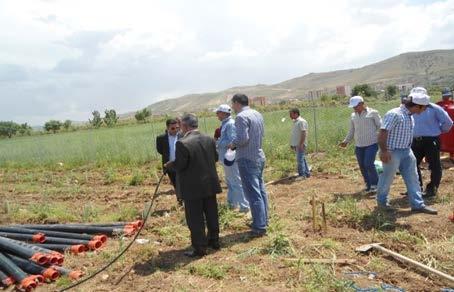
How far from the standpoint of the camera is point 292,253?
Answer: 213 inches

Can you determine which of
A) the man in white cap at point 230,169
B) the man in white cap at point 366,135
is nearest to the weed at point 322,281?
the man in white cap at point 230,169

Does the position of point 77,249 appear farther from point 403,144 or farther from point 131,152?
point 131,152

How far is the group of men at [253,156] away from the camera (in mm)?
5586

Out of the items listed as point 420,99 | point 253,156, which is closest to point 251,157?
point 253,156

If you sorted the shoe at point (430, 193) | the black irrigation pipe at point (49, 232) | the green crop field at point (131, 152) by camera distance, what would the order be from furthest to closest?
the green crop field at point (131, 152) < the shoe at point (430, 193) < the black irrigation pipe at point (49, 232)

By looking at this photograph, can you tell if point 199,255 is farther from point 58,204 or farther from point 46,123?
point 46,123

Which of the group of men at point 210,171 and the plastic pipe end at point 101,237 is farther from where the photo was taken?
the plastic pipe end at point 101,237

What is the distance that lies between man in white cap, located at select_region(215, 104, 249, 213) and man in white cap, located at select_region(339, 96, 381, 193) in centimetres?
215

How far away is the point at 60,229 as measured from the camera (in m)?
6.95

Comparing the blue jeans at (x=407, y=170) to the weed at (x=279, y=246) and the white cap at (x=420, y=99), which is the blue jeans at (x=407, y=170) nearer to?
the white cap at (x=420, y=99)

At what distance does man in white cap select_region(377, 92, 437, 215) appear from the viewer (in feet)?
20.7

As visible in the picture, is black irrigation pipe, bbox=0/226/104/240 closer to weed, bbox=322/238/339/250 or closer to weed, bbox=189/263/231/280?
weed, bbox=189/263/231/280

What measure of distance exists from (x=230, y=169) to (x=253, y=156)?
1.48 metres

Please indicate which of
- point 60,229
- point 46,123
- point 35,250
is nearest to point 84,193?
point 60,229
